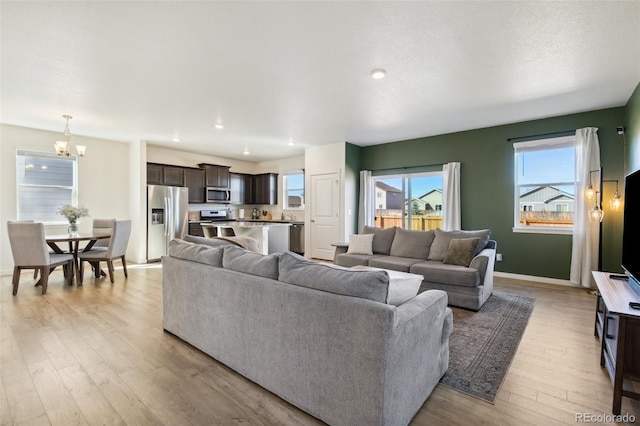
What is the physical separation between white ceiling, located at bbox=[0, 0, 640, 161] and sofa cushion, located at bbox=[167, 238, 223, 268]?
1.79 meters

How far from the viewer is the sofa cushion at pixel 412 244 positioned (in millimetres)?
4459

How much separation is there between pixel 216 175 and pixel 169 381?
21.1 ft

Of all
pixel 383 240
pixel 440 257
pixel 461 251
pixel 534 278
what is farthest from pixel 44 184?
pixel 534 278

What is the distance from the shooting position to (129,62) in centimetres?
291

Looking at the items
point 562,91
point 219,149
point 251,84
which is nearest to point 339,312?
point 251,84

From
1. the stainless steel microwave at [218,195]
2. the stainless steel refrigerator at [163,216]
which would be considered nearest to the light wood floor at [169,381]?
the stainless steel refrigerator at [163,216]

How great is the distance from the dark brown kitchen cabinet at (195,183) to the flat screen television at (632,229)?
7574mm

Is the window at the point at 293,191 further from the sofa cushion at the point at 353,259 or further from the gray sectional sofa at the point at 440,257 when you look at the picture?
the sofa cushion at the point at 353,259

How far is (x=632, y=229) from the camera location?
2.44m

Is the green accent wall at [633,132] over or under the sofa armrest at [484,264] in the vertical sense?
over

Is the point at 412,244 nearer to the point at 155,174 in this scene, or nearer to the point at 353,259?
the point at 353,259

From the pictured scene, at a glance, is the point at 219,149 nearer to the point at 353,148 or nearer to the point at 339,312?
the point at 353,148

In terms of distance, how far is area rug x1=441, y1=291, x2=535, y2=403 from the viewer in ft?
6.70

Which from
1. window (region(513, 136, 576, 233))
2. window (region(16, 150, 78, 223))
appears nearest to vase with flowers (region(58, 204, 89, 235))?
window (region(16, 150, 78, 223))
